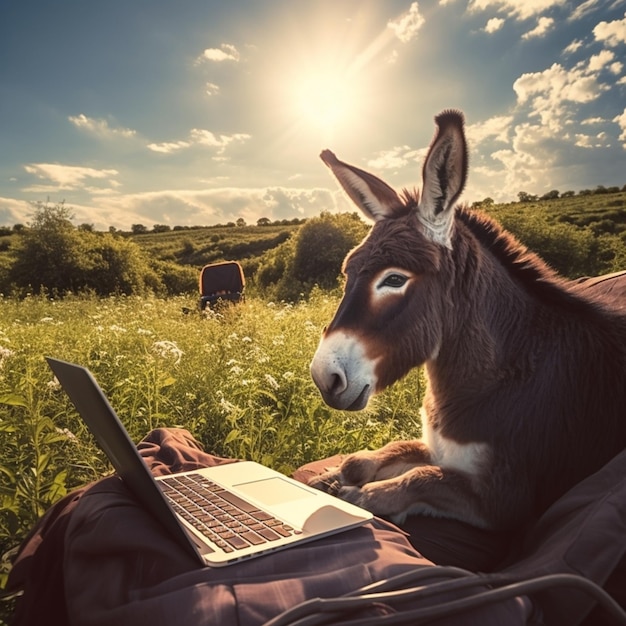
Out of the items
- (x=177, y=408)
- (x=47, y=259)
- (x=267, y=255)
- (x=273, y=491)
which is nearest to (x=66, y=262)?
(x=47, y=259)

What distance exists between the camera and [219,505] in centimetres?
88

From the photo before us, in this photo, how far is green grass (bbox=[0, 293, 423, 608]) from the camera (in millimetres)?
Result: 1450

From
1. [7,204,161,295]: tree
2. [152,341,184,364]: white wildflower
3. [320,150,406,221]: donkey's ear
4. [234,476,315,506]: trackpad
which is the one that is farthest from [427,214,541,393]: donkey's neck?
[7,204,161,295]: tree

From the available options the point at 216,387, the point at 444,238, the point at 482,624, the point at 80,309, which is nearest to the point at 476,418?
the point at 444,238

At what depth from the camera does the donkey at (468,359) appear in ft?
3.06

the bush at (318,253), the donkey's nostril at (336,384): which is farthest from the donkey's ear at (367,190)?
the bush at (318,253)

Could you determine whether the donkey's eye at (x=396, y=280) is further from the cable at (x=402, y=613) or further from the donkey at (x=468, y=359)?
the cable at (x=402, y=613)

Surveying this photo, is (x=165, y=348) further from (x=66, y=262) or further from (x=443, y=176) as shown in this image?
(x=66, y=262)

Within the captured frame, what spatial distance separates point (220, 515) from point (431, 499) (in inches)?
14.6

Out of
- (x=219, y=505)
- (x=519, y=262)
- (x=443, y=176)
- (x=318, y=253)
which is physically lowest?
(x=219, y=505)

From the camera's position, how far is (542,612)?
2.03ft

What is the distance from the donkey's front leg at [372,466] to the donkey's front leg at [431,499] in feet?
0.48

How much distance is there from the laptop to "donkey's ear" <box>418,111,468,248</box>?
1.83 feet

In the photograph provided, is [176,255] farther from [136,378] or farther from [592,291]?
[592,291]
